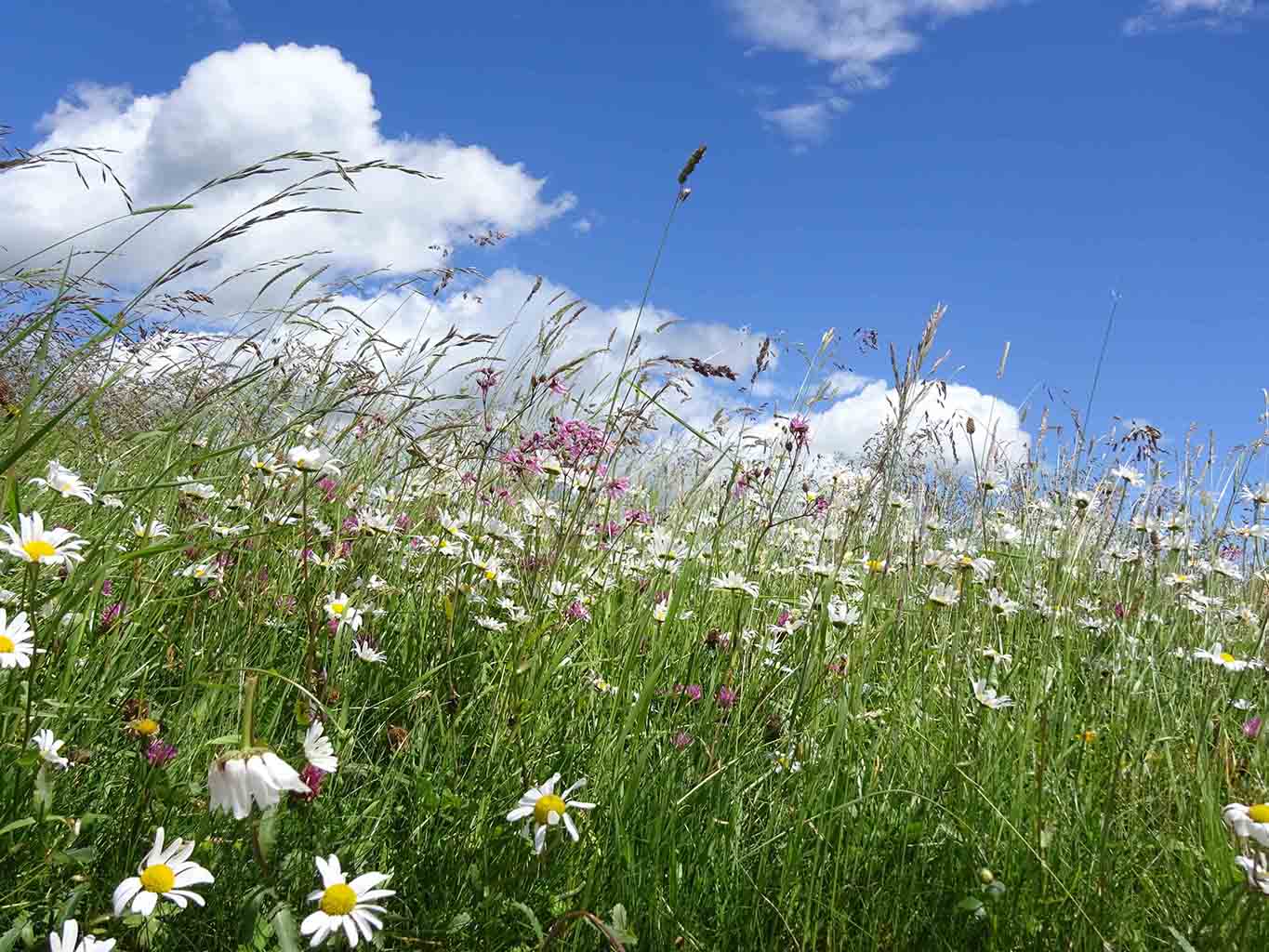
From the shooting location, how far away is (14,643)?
4.29 feet

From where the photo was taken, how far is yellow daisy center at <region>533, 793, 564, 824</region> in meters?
1.39

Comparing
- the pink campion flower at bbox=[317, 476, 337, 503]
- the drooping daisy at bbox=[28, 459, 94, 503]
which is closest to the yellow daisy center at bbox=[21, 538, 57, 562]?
the drooping daisy at bbox=[28, 459, 94, 503]

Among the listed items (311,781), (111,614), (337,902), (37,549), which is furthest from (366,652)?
(337,902)

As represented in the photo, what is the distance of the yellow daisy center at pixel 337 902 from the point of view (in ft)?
3.82

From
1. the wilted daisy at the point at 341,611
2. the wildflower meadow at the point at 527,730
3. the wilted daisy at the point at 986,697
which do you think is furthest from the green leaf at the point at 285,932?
the wilted daisy at the point at 986,697

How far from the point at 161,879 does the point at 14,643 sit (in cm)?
43

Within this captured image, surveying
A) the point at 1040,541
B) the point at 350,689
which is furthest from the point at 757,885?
the point at 1040,541

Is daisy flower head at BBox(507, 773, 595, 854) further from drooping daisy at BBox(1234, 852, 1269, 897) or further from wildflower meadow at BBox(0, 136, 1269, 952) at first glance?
drooping daisy at BBox(1234, 852, 1269, 897)

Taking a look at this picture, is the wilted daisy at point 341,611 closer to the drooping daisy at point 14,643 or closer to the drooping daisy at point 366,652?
the drooping daisy at point 366,652

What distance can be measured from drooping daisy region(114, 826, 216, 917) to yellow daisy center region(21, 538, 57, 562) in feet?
1.61

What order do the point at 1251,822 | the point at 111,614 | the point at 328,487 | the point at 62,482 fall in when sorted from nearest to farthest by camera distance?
1. the point at 1251,822
2. the point at 62,482
3. the point at 111,614
4. the point at 328,487

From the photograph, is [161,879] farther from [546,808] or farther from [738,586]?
[738,586]

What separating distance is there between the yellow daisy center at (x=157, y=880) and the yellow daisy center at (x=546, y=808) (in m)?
0.50

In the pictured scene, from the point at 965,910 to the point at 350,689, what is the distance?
1.34 meters
